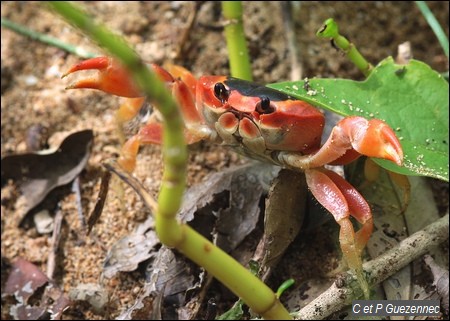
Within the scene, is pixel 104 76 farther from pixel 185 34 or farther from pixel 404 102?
pixel 404 102

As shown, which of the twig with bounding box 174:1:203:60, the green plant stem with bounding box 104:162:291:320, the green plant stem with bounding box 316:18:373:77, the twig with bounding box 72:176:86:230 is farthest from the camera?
the twig with bounding box 174:1:203:60

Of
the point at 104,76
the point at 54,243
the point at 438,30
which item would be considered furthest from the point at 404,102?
the point at 54,243

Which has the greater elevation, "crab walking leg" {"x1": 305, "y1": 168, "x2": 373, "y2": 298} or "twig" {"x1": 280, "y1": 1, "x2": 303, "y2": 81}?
"twig" {"x1": 280, "y1": 1, "x2": 303, "y2": 81}

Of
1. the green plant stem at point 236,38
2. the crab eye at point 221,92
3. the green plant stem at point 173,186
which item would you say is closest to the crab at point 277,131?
the crab eye at point 221,92

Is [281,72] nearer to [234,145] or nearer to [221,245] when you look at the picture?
[234,145]

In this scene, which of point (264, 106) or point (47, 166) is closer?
point (264, 106)

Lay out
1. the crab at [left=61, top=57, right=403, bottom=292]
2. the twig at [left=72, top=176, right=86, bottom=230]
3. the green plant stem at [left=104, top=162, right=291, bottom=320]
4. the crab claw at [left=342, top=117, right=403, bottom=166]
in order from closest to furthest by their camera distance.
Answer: the green plant stem at [left=104, top=162, right=291, bottom=320], the crab claw at [left=342, top=117, right=403, bottom=166], the crab at [left=61, top=57, right=403, bottom=292], the twig at [left=72, top=176, right=86, bottom=230]

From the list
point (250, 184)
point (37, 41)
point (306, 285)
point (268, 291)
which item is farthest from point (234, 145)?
point (37, 41)

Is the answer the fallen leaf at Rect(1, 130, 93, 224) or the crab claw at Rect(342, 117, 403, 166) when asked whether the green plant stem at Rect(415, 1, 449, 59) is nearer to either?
the crab claw at Rect(342, 117, 403, 166)

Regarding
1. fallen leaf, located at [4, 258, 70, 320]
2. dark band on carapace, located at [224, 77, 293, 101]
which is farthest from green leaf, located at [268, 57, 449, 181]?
fallen leaf, located at [4, 258, 70, 320]
